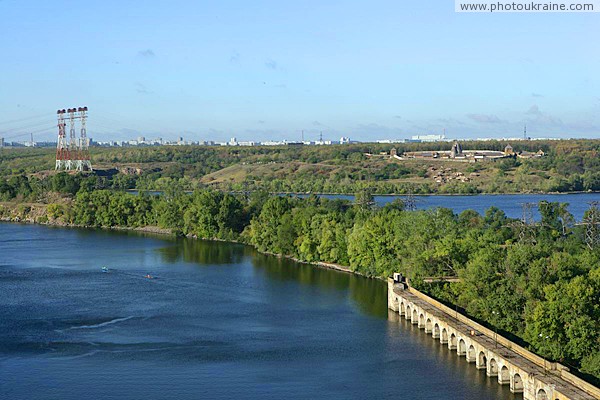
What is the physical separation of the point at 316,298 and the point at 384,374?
1188 cm

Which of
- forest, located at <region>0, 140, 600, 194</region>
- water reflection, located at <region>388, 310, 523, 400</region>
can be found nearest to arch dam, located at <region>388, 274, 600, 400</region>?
water reflection, located at <region>388, 310, 523, 400</region>

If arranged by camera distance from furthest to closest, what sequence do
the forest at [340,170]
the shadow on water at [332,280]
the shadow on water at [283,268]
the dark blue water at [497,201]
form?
1. the forest at [340,170]
2. the dark blue water at [497,201]
3. the shadow on water at [283,268]
4. the shadow on water at [332,280]

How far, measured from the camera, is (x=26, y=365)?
25984 millimetres

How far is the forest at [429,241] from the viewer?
78.6ft

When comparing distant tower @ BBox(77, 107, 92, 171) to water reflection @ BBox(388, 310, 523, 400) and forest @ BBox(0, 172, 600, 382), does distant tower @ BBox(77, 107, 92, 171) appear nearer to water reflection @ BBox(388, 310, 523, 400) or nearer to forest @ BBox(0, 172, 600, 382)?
forest @ BBox(0, 172, 600, 382)

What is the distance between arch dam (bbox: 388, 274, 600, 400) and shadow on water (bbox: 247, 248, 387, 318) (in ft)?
4.47

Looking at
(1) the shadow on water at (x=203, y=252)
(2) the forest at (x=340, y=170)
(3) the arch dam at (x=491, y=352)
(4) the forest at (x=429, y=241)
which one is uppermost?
(2) the forest at (x=340, y=170)

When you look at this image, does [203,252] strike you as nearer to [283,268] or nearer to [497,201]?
[283,268]

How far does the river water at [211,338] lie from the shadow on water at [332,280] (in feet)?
0.35

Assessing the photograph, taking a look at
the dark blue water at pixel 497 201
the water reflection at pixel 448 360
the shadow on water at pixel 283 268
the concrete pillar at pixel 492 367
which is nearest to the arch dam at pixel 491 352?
the concrete pillar at pixel 492 367

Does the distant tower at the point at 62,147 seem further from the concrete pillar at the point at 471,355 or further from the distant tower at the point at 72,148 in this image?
the concrete pillar at the point at 471,355

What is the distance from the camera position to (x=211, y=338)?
29375mm

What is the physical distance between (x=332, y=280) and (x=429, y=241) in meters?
6.06

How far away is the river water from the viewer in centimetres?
2391
